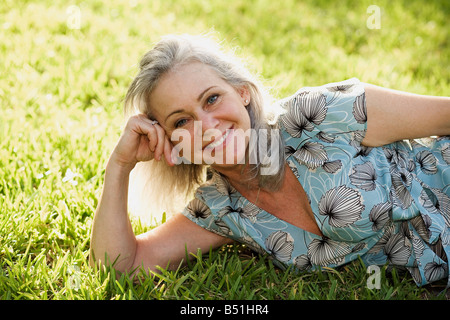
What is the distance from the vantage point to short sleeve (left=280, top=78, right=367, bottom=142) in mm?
2246

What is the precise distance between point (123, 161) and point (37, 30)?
9.13 feet

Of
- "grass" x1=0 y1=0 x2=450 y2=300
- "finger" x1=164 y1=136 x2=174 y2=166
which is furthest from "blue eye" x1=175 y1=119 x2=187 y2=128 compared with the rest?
"grass" x1=0 y1=0 x2=450 y2=300

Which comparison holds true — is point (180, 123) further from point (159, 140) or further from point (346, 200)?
point (346, 200)

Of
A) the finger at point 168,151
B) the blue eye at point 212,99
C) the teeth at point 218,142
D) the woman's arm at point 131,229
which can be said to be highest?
the blue eye at point 212,99

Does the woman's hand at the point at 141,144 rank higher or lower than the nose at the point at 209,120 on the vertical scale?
lower

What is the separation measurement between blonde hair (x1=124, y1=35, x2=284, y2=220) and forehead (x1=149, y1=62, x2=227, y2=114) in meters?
0.03

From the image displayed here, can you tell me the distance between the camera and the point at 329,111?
7.41 ft

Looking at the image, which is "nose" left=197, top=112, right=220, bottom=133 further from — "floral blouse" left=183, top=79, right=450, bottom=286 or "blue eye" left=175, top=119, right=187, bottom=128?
"floral blouse" left=183, top=79, right=450, bottom=286

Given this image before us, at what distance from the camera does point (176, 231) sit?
7.79ft

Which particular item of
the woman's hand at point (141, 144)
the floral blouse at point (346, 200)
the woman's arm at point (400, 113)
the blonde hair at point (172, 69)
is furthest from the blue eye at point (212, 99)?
the woman's arm at point (400, 113)

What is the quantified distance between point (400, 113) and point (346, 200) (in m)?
0.43

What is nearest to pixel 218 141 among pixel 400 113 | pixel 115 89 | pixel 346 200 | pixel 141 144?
pixel 141 144

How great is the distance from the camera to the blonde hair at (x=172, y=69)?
2184 mm

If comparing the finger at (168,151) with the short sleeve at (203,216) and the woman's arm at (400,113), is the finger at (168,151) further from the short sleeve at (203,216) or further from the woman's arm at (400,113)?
the woman's arm at (400,113)
